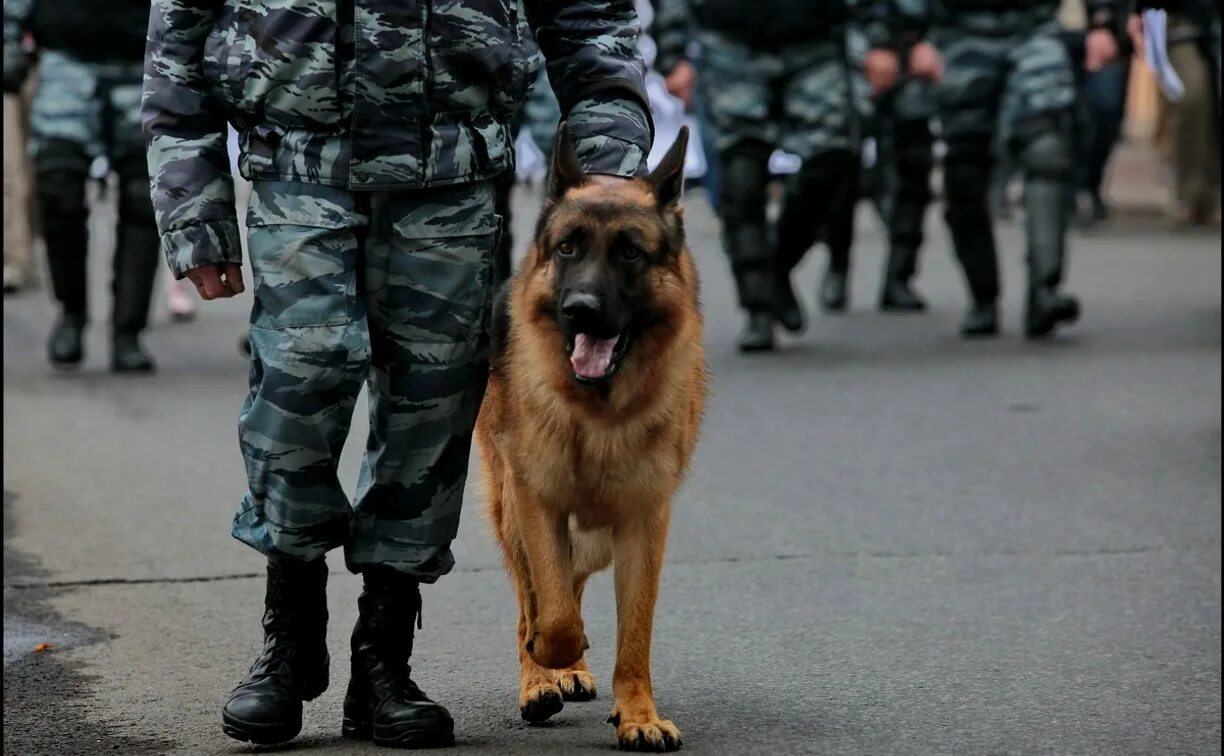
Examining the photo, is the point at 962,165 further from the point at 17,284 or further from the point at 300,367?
the point at 300,367

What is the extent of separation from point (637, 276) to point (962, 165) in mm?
6946

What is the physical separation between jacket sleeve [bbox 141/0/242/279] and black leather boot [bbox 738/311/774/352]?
6673mm

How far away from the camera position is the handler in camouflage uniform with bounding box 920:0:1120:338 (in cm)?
1075

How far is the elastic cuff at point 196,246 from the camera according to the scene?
4.51 meters

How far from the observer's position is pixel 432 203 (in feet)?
14.8

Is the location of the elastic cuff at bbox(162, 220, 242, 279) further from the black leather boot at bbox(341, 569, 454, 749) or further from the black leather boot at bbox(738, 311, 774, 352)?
the black leather boot at bbox(738, 311, 774, 352)

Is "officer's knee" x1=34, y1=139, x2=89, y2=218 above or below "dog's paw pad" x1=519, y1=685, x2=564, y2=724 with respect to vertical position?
above

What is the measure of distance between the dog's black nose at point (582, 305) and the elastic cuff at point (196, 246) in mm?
719

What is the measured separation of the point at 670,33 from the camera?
11859mm

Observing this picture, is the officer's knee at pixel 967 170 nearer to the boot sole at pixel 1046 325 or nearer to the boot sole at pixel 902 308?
the boot sole at pixel 1046 325

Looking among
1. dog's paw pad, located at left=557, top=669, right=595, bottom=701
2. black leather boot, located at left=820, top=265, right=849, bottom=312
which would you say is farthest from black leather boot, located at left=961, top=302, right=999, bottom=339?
dog's paw pad, located at left=557, top=669, right=595, bottom=701

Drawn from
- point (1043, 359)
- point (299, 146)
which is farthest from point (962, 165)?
point (299, 146)

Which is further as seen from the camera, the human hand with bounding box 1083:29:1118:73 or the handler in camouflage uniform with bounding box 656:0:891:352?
the human hand with bounding box 1083:29:1118:73

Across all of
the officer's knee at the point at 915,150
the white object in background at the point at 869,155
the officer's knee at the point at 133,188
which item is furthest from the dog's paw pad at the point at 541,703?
the white object in background at the point at 869,155
